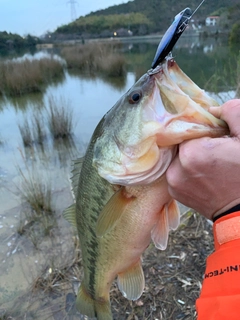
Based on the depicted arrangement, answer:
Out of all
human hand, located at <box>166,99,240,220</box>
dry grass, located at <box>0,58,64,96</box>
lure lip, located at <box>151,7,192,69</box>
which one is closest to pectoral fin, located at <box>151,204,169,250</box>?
human hand, located at <box>166,99,240,220</box>

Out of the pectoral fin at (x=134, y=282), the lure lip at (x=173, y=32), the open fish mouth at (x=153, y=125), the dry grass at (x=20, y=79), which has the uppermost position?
the lure lip at (x=173, y=32)

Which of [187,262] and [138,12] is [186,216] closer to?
[187,262]

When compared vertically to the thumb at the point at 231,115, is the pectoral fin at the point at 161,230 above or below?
below

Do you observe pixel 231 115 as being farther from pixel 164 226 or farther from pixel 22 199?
pixel 22 199

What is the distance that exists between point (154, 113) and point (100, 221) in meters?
0.56

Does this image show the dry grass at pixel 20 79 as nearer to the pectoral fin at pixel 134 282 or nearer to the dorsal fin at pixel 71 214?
the dorsal fin at pixel 71 214

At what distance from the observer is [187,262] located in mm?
3102

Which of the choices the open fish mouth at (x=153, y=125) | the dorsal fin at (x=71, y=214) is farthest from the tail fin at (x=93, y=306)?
the open fish mouth at (x=153, y=125)

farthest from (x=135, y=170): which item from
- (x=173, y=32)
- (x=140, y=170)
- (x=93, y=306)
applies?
(x=93, y=306)

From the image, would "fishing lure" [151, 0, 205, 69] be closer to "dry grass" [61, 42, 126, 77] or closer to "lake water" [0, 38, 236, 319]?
"lake water" [0, 38, 236, 319]

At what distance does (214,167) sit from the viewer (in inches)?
43.2

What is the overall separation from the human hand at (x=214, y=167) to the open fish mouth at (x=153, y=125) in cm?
5

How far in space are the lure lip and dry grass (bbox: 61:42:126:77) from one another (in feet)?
56.1

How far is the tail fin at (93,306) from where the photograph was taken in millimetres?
1975
